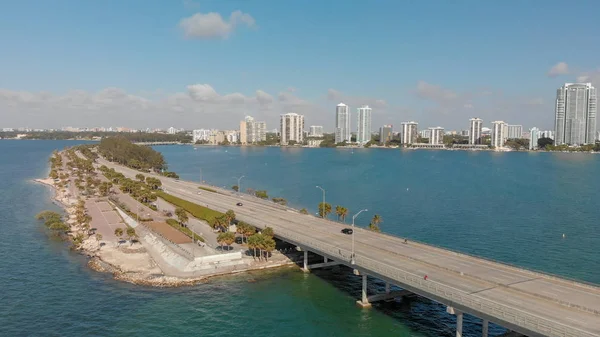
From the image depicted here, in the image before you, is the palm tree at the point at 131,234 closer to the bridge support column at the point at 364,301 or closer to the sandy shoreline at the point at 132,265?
the sandy shoreline at the point at 132,265

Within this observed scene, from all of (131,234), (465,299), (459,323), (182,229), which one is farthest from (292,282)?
(131,234)

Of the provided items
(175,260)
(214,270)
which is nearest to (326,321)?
(214,270)

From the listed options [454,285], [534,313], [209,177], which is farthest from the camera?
[209,177]

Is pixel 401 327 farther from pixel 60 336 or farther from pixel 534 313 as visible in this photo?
pixel 60 336

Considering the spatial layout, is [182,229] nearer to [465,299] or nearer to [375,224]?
[375,224]

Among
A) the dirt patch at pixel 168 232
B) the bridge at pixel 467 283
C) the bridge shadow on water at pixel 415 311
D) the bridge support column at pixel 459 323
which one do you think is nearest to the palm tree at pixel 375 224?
the bridge at pixel 467 283

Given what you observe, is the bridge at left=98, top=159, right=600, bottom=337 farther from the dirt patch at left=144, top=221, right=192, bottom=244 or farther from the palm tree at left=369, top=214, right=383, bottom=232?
the dirt patch at left=144, top=221, right=192, bottom=244
